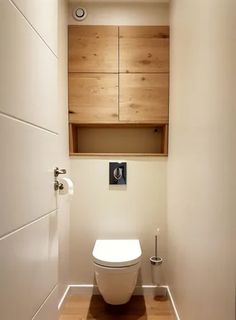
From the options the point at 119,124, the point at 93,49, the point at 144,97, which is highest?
the point at 93,49

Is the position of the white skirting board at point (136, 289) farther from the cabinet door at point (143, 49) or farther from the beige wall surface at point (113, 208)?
the cabinet door at point (143, 49)

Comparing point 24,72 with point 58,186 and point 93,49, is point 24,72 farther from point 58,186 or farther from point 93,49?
point 93,49

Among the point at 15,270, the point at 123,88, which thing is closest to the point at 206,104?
the point at 15,270

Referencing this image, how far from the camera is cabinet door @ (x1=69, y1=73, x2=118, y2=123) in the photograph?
2.38m

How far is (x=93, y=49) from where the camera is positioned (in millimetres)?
2379

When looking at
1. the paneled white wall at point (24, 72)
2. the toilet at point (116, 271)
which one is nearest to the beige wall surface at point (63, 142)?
the toilet at point (116, 271)

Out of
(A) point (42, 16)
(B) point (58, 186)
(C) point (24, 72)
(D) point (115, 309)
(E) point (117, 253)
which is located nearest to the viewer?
(C) point (24, 72)

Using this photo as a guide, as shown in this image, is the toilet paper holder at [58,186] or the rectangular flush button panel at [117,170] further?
the rectangular flush button panel at [117,170]

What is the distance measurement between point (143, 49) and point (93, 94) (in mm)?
579

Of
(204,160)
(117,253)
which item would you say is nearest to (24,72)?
(204,160)

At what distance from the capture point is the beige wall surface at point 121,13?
2.39 meters

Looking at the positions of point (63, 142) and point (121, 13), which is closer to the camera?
point (63, 142)

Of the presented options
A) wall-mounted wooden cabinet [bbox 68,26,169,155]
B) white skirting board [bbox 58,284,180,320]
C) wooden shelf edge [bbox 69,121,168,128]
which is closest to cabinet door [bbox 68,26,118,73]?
wall-mounted wooden cabinet [bbox 68,26,169,155]

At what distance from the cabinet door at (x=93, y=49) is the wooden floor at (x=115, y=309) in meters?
1.93
